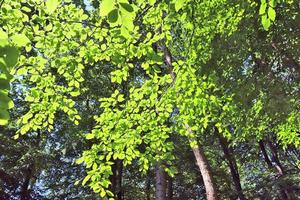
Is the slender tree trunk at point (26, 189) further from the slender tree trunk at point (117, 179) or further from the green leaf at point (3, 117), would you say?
the green leaf at point (3, 117)

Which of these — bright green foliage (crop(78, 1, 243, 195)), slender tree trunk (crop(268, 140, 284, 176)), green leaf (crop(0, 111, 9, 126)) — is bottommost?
green leaf (crop(0, 111, 9, 126))

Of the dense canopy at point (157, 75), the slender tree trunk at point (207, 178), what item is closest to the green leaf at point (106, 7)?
the dense canopy at point (157, 75)

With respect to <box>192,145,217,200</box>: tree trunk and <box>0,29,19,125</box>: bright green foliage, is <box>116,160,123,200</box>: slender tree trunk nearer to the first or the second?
<box>192,145,217,200</box>: tree trunk

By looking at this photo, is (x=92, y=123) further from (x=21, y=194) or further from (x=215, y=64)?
(x=215, y=64)

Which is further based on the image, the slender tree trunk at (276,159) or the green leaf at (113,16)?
the slender tree trunk at (276,159)

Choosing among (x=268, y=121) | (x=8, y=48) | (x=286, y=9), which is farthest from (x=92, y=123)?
(x=8, y=48)

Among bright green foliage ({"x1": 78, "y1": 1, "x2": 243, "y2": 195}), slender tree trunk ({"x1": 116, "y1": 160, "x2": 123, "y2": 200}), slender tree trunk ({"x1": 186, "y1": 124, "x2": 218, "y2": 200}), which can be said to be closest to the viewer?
bright green foliage ({"x1": 78, "y1": 1, "x2": 243, "y2": 195})

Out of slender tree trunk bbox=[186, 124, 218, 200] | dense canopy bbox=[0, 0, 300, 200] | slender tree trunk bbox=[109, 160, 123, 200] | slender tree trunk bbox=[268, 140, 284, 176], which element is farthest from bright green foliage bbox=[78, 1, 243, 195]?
slender tree trunk bbox=[268, 140, 284, 176]

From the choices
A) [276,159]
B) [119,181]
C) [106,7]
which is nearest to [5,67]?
[106,7]

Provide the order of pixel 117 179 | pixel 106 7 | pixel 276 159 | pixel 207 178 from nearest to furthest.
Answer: pixel 106 7, pixel 207 178, pixel 117 179, pixel 276 159

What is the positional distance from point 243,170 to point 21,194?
15924 mm

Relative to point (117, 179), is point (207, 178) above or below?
below

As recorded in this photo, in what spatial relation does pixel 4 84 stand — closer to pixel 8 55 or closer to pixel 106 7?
pixel 8 55

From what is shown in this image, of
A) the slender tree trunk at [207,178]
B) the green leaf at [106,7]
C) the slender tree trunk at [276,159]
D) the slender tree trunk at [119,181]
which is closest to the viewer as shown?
the green leaf at [106,7]
